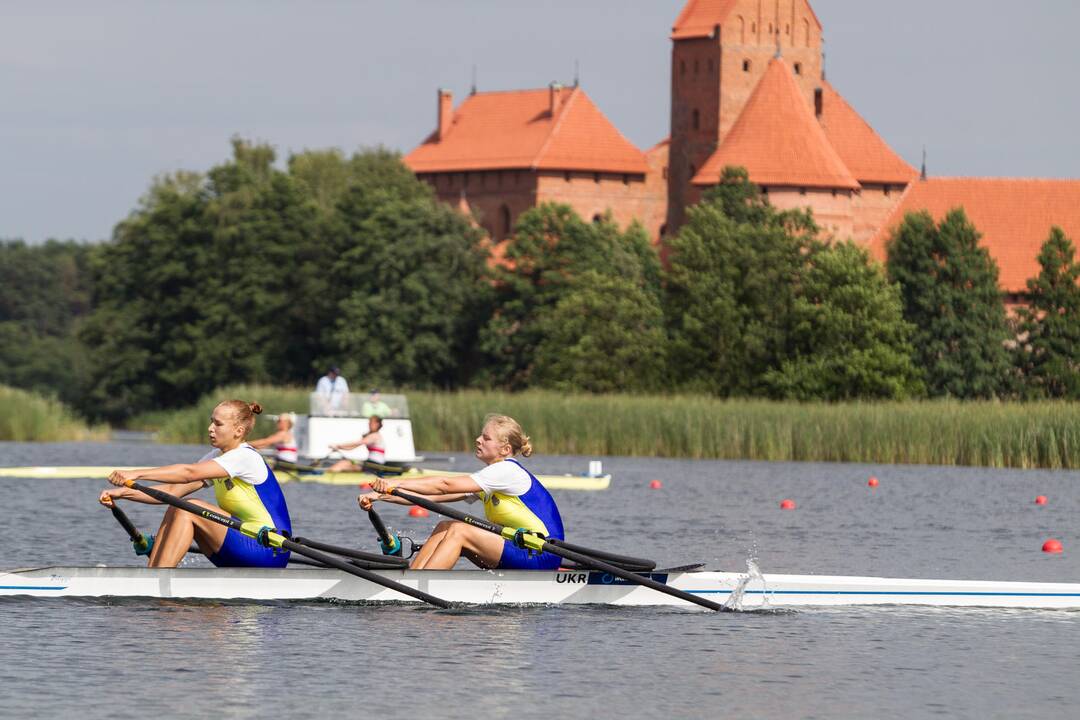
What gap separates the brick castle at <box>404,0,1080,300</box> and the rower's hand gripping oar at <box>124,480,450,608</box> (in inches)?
2507

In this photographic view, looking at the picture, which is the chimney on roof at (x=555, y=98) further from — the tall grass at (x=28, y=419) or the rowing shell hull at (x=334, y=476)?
the rowing shell hull at (x=334, y=476)

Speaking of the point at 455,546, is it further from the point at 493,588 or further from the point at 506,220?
the point at 506,220

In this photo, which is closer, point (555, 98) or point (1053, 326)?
point (1053, 326)

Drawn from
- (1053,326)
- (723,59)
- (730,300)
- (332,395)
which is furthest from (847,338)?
(332,395)

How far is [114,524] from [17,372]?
333 ft

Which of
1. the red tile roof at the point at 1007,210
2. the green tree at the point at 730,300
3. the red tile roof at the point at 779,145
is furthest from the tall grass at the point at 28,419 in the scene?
the red tile roof at the point at 779,145

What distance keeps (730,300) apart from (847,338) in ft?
16.0

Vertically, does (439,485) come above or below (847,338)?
below

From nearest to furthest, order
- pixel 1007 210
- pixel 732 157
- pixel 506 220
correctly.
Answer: pixel 1007 210, pixel 732 157, pixel 506 220

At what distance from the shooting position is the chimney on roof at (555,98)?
9706cm

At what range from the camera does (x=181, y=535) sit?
1495 cm

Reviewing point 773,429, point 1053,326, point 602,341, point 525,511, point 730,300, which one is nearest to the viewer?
point 525,511

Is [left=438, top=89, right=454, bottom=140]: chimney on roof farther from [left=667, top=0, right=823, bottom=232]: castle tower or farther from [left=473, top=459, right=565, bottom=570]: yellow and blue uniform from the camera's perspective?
[left=473, top=459, right=565, bottom=570]: yellow and blue uniform

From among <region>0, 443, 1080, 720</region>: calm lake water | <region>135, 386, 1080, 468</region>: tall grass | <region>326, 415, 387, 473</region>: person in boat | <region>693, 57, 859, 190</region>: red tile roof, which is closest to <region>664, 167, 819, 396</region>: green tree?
<region>693, 57, 859, 190</region>: red tile roof
